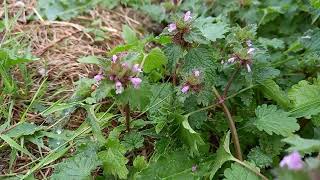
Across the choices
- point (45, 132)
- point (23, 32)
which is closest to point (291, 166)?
point (45, 132)

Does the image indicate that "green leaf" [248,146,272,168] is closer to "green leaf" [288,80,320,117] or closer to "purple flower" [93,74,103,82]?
"green leaf" [288,80,320,117]

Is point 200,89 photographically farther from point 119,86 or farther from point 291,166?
point 291,166

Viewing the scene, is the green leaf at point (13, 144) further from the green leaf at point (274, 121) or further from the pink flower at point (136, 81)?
the green leaf at point (274, 121)

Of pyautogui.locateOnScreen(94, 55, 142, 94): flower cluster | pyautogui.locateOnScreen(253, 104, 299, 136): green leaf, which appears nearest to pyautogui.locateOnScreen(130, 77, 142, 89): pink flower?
pyautogui.locateOnScreen(94, 55, 142, 94): flower cluster

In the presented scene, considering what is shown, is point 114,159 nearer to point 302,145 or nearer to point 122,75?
point 122,75

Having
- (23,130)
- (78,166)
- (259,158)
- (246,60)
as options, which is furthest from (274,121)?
(23,130)

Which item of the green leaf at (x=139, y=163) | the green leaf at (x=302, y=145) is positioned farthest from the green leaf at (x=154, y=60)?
the green leaf at (x=302, y=145)
